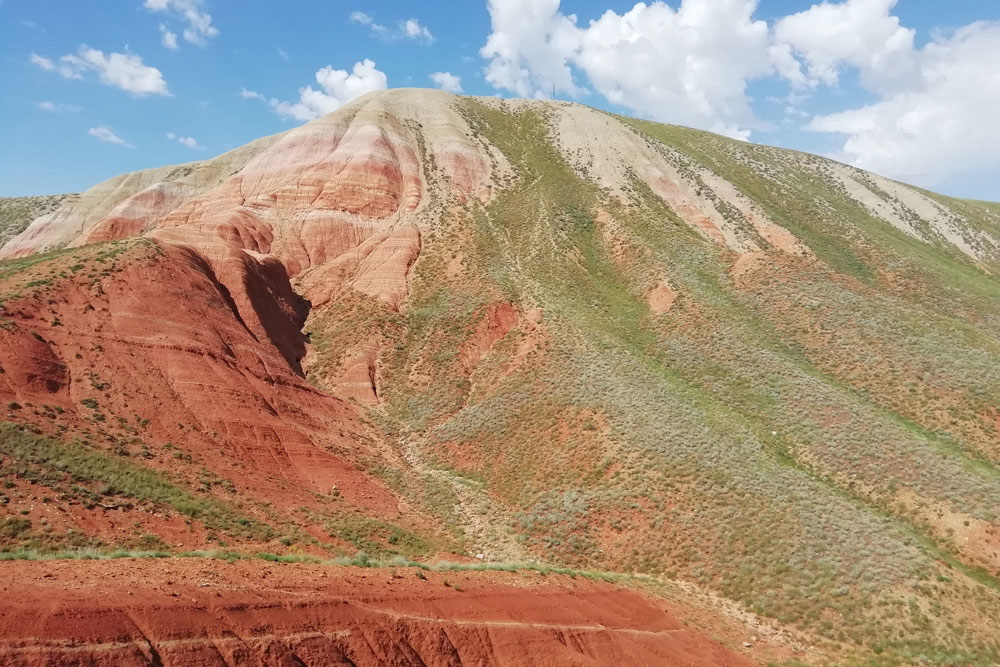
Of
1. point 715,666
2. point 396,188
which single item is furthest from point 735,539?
point 396,188

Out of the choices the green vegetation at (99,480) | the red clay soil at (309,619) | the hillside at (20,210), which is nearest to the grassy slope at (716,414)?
the red clay soil at (309,619)

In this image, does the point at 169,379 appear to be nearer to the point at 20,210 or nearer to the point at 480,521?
the point at 480,521

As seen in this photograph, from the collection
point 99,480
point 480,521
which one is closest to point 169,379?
point 99,480

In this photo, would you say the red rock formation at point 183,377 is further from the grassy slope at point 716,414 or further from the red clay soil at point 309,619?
the red clay soil at point 309,619

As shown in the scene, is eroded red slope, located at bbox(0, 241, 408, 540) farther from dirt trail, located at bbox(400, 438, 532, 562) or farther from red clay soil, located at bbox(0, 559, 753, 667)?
red clay soil, located at bbox(0, 559, 753, 667)

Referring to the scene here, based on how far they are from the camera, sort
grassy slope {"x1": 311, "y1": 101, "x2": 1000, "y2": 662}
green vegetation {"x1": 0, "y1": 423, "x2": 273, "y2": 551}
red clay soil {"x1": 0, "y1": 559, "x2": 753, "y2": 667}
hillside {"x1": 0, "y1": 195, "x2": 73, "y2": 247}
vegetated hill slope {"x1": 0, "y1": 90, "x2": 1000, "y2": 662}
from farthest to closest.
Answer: hillside {"x1": 0, "y1": 195, "x2": 73, "y2": 247} → vegetated hill slope {"x1": 0, "y1": 90, "x2": 1000, "y2": 662} → grassy slope {"x1": 311, "y1": 101, "x2": 1000, "y2": 662} → green vegetation {"x1": 0, "y1": 423, "x2": 273, "y2": 551} → red clay soil {"x1": 0, "y1": 559, "x2": 753, "y2": 667}

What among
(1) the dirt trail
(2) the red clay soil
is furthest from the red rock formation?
(2) the red clay soil
